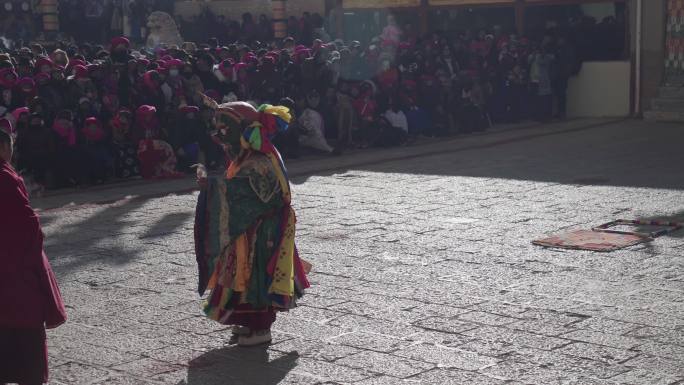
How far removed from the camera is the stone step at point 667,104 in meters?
18.5

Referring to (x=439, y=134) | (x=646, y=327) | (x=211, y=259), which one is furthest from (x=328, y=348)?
(x=439, y=134)

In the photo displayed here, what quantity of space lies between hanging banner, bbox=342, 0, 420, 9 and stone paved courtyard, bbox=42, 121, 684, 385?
36.5ft

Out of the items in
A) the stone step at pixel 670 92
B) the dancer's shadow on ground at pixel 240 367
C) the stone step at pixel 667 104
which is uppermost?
the stone step at pixel 670 92

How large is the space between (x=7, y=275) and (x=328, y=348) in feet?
6.48

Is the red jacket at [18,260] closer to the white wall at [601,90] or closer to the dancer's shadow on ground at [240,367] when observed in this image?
the dancer's shadow on ground at [240,367]

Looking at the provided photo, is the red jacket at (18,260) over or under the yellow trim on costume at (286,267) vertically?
over

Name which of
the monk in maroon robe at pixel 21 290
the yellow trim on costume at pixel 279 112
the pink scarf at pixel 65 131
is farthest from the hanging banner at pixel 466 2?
the monk in maroon robe at pixel 21 290

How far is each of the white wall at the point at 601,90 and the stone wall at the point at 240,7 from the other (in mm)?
7333

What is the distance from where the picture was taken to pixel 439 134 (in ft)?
59.2

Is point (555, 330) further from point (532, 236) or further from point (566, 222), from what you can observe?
point (566, 222)

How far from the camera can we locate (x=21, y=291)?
16.6 ft

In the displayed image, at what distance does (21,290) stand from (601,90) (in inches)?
638

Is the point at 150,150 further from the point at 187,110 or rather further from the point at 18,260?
the point at 18,260

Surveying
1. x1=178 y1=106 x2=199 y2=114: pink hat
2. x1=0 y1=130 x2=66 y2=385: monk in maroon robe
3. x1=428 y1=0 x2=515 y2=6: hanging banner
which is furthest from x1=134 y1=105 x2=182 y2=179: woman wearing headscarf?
x1=428 y1=0 x2=515 y2=6: hanging banner
